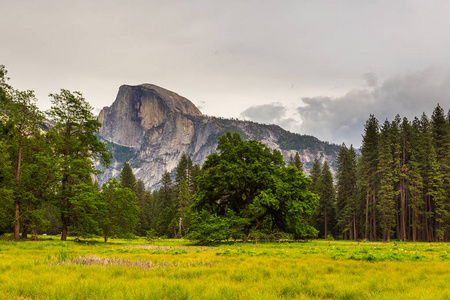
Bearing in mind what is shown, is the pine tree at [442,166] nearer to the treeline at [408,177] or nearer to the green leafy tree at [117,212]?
the treeline at [408,177]

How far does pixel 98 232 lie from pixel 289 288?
1018 inches

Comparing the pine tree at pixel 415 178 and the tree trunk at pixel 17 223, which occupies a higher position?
the pine tree at pixel 415 178

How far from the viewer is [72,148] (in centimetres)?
2853

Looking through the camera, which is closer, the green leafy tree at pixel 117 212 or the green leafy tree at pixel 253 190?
the green leafy tree at pixel 253 190

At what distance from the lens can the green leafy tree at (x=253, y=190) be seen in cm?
2597

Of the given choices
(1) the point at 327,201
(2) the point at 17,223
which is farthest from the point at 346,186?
(2) the point at 17,223

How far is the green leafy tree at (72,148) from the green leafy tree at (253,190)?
11958 mm

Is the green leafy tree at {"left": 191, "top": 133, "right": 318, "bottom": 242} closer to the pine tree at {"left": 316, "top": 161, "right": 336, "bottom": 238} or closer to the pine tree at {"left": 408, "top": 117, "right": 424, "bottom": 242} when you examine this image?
the pine tree at {"left": 408, "top": 117, "right": 424, "bottom": 242}

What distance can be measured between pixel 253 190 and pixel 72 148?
20.3 m

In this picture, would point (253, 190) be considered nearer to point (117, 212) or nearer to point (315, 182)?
point (117, 212)

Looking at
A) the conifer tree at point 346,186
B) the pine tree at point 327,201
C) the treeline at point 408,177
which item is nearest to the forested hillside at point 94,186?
the treeline at point 408,177

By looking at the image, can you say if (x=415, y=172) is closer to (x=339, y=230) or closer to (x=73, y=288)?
(x=339, y=230)

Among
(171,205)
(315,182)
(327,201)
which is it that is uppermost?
(315,182)

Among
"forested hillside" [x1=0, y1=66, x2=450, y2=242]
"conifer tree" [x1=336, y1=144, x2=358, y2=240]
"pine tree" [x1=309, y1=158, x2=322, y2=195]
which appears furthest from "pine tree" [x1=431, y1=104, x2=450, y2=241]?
"forested hillside" [x1=0, y1=66, x2=450, y2=242]
